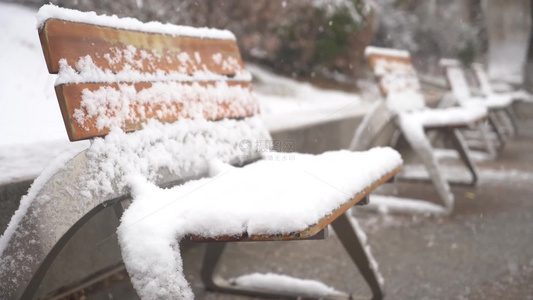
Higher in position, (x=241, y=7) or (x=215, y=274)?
(x=241, y=7)

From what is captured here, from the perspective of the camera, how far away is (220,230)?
1.04 metres

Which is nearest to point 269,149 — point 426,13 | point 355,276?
point 355,276

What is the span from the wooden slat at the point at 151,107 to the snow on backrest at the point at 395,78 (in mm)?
1466

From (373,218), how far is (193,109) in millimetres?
1786

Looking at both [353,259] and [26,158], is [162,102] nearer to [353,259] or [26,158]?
[26,158]

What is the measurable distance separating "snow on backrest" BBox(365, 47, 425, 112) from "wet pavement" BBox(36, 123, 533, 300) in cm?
77

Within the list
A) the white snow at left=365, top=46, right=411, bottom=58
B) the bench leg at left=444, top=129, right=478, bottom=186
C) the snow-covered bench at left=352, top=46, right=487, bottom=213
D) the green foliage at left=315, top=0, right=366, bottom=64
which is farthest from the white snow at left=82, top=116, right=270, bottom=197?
the green foliage at left=315, top=0, right=366, bottom=64

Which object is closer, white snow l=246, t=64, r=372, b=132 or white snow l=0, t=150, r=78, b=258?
white snow l=0, t=150, r=78, b=258

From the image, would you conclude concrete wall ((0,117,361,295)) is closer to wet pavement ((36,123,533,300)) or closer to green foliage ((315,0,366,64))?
wet pavement ((36,123,533,300))

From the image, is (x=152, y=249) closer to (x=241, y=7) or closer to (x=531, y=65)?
(x=241, y=7)

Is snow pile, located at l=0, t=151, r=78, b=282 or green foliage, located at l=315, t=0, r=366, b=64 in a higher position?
snow pile, located at l=0, t=151, r=78, b=282

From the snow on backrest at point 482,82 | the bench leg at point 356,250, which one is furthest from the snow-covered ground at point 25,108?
the snow on backrest at point 482,82

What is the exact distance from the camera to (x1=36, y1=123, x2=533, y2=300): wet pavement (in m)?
1.96

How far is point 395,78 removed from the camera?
3.45 metres
